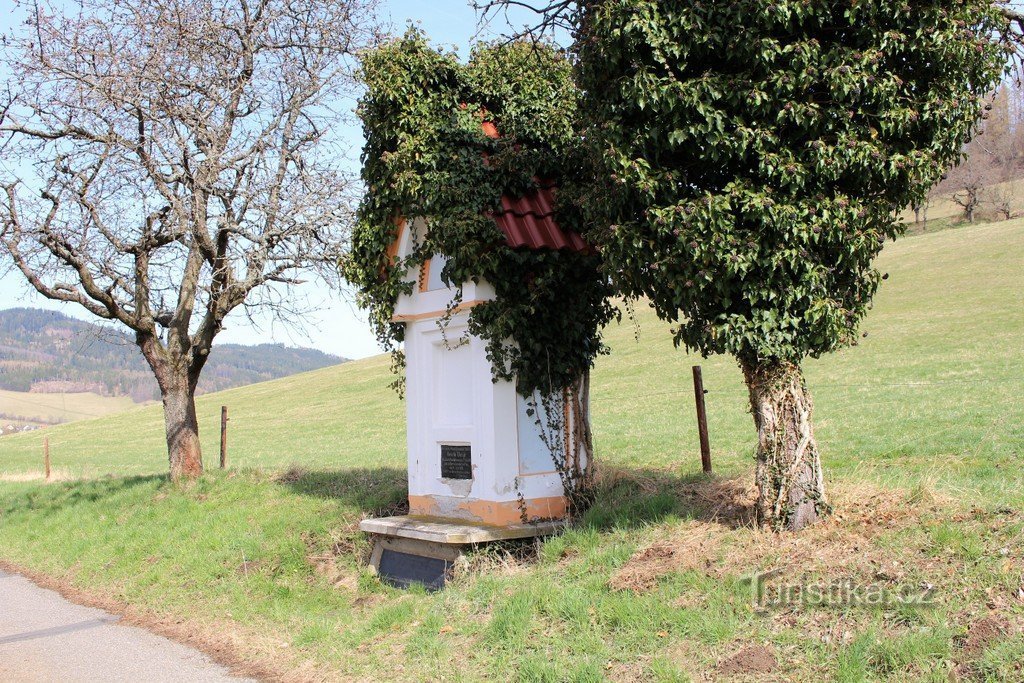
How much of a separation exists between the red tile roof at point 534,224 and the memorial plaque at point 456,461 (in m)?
2.66

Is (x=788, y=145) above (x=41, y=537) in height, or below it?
above

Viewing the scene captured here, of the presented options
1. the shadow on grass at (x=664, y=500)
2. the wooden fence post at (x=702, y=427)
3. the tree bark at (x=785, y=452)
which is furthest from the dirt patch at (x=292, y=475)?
the tree bark at (x=785, y=452)

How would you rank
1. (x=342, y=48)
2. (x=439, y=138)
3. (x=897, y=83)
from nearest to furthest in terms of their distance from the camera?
(x=897, y=83)
(x=439, y=138)
(x=342, y=48)

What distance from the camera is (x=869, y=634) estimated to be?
5.40 meters

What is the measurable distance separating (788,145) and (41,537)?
14.3 meters

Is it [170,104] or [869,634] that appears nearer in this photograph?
[869,634]

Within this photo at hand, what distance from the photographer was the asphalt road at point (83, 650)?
792 cm

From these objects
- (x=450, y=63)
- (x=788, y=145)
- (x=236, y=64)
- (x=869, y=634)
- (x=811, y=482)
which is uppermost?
(x=236, y=64)

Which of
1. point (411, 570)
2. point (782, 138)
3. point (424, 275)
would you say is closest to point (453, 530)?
point (411, 570)

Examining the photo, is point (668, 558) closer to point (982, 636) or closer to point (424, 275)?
point (982, 636)

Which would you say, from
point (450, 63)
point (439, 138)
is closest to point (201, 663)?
point (439, 138)

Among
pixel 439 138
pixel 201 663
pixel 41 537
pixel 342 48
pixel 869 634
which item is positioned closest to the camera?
pixel 869 634

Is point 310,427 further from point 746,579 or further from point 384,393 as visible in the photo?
point 746,579

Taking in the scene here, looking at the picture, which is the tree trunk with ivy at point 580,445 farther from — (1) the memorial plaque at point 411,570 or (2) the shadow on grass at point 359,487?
(2) the shadow on grass at point 359,487
